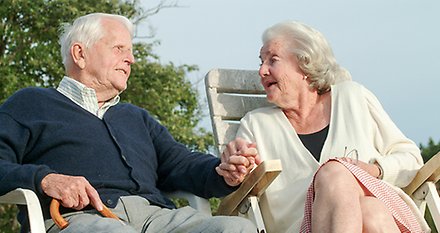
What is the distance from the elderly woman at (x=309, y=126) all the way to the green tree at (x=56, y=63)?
22.0 feet

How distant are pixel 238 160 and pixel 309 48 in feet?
2.89

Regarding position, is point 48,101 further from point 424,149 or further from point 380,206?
point 424,149

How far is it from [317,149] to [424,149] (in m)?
7.57

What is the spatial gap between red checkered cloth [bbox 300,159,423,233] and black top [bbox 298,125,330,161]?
60 centimetres

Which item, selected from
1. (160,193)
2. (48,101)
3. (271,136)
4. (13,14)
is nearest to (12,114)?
(48,101)

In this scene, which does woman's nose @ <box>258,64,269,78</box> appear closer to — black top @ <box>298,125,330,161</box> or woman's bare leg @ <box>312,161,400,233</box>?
black top @ <box>298,125,330,161</box>

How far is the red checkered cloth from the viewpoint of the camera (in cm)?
306

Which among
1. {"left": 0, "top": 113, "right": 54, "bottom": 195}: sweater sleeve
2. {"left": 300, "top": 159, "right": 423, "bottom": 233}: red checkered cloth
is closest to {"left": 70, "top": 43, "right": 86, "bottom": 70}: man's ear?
{"left": 0, "top": 113, "right": 54, "bottom": 195}: sweater sleeve

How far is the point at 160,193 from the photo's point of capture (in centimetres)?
351

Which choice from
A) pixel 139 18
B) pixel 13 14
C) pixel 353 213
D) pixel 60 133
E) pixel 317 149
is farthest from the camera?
pixel 139 18

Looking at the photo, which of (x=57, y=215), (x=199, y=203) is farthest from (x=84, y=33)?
(x=57, y=215)

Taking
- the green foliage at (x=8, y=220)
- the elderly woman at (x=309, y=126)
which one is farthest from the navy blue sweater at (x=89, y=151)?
the green foliage at (x=8, y=220)

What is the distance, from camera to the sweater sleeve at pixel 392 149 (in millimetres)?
3537

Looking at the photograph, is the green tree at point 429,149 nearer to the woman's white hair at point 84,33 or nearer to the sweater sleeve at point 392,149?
the sweater sleeve at point 392,149
